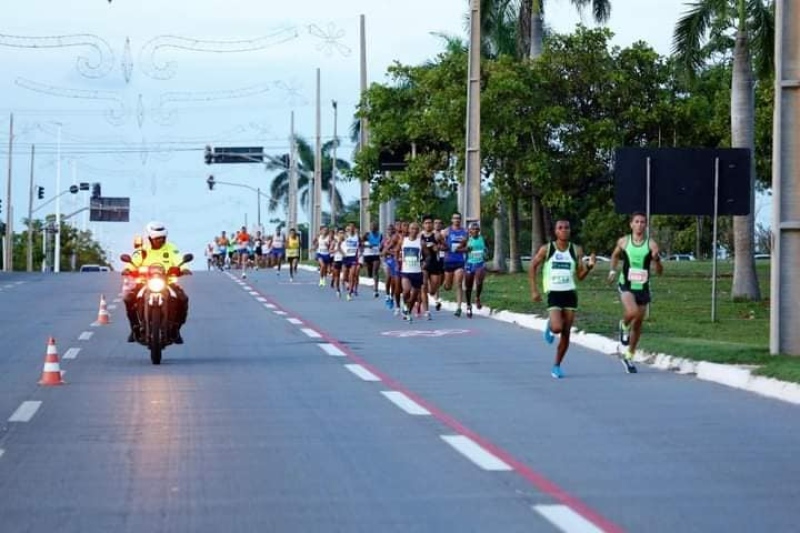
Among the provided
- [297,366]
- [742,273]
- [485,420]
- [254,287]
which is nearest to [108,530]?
[485,420]

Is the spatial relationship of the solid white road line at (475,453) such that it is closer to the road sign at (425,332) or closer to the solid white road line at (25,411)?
the solid white road line at (25,411)

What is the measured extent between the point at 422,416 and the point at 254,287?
31918mm

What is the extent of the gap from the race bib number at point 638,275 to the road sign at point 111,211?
450 feet

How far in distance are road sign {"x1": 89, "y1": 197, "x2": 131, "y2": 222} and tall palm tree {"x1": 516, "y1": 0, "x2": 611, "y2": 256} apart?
336 feet

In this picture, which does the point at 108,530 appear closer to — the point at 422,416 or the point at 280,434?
the point at 280,434

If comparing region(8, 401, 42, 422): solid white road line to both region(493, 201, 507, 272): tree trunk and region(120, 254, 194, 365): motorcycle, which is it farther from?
region(493, 201, 507, 272): tree trunk

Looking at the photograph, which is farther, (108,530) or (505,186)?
(505,186)

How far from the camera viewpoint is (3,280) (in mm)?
54094

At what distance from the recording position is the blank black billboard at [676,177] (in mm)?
27484

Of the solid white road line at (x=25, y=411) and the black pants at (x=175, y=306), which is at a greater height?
the black pants at (x=175, y=306)

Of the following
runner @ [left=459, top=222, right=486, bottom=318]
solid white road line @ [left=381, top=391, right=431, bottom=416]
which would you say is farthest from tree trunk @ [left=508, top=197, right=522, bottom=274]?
solid white road line @ [left=381, top=391, right=431, bottom=416]

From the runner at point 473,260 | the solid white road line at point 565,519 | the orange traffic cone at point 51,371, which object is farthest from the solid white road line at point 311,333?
the solid white road line at point 565,519

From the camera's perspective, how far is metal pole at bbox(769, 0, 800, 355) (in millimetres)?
19531

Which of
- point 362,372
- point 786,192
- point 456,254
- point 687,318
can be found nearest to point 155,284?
point 362,372
